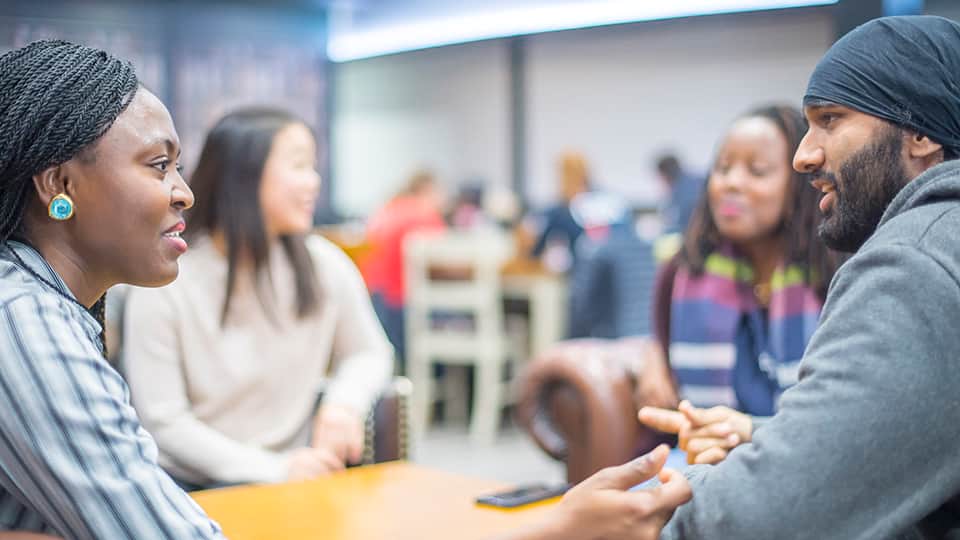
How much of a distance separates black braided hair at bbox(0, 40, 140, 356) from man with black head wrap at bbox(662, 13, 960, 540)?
767 millimetres

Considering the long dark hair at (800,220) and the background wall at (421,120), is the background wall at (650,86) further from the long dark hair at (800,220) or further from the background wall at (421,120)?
the long dark hair at (800,220)

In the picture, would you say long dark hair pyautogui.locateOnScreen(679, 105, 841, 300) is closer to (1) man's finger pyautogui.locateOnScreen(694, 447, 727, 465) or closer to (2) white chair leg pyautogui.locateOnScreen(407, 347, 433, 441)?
(1) man's finger pyautogui.locateOnScreen(694, 447, 727, 465)

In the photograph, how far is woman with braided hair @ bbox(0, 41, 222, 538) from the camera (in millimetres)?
1046

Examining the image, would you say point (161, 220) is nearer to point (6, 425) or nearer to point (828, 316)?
point (6, 425)

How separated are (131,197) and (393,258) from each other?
4.65 m

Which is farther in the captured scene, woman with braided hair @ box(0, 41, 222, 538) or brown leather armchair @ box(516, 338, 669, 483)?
brown leather armchair @ box(516, 338, 669, 483)

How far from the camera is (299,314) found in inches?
91.2

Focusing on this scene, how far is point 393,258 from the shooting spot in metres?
5.84

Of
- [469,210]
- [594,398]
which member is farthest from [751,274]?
[469,210]

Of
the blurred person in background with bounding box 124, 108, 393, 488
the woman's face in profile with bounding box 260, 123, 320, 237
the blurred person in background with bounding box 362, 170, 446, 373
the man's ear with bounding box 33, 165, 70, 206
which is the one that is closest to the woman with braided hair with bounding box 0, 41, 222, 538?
the man's ear with bounding box 33, 165, 70, 206

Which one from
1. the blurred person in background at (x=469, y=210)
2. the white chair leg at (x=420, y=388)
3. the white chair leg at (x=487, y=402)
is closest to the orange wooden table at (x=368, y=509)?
the white chair leg at (x=487, y=402)

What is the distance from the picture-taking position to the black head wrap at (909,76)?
117cm

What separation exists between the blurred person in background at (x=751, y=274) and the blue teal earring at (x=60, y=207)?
4.68 feet

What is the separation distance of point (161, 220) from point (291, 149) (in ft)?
3.56
